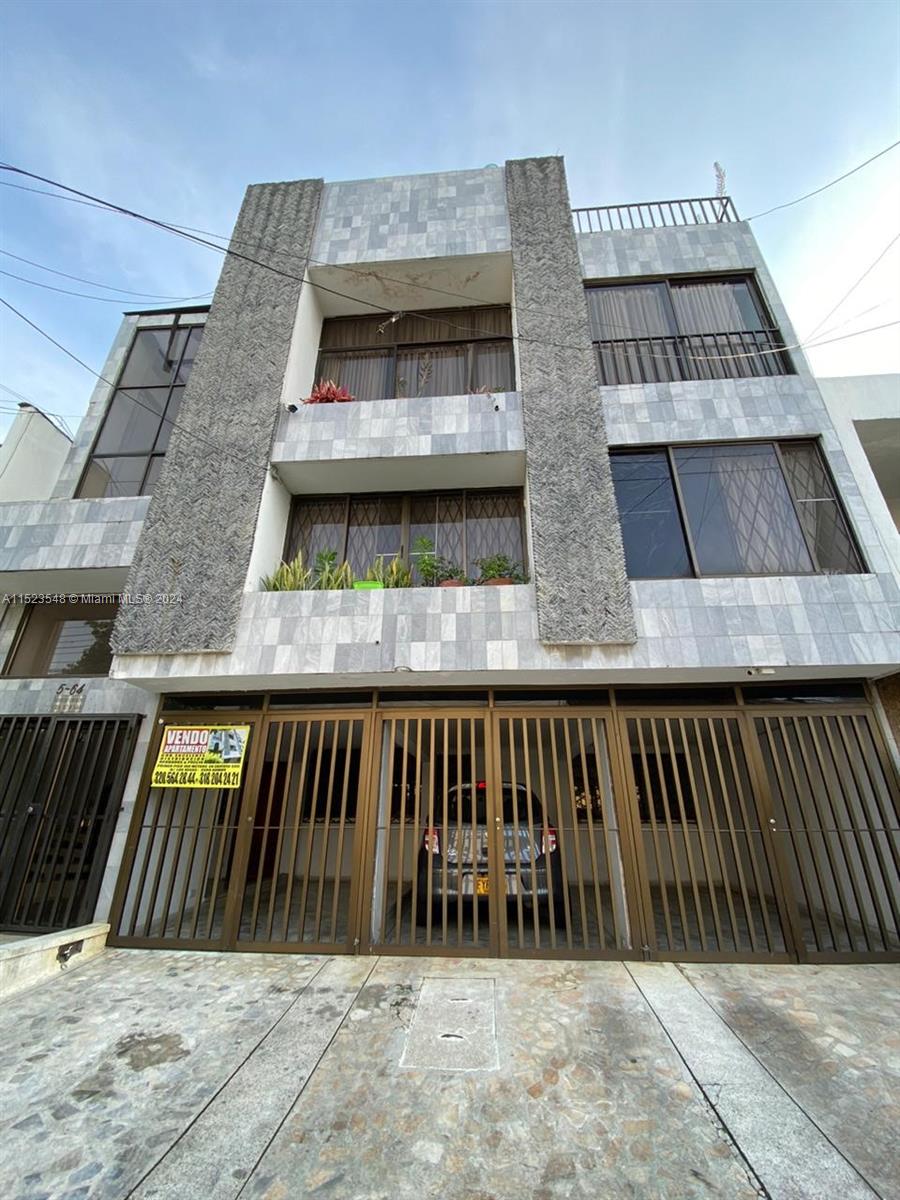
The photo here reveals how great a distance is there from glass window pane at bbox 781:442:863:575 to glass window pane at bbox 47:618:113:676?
27.5 ft

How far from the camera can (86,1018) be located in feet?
10.3

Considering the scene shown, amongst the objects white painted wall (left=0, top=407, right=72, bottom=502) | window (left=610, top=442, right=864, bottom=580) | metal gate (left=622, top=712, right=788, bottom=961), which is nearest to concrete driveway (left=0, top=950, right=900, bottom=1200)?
metal gate (left=622, top=712, right=788, bottom=961)

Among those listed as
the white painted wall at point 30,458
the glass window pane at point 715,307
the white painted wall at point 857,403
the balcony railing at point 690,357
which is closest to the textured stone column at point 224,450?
the white painted wall at point 30,458

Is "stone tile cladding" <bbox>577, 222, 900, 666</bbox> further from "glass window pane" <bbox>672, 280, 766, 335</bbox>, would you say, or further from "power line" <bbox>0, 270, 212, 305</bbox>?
"power line" <bbox>0, 270, 212, 305</bbox>

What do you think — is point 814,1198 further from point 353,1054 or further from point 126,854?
point 126,854

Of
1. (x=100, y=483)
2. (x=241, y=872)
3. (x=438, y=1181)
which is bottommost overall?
(x=438, y=1181)

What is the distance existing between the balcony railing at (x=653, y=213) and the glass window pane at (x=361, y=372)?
3.48 meters

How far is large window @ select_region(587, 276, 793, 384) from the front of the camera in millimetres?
5758

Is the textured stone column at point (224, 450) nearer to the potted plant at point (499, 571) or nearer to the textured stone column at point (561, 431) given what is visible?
the potted plant at point (499, 571)

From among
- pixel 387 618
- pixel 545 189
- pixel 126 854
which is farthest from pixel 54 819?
pixel 545 189

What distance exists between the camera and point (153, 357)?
727cm

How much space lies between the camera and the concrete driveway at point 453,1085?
193 centimetres

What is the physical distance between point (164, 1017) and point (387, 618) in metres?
3.31

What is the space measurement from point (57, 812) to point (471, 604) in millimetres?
4976
